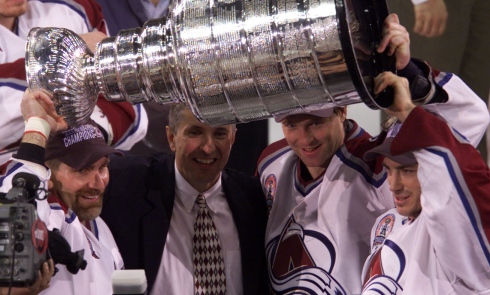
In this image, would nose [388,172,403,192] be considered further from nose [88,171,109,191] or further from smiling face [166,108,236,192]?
nose [88,171,109,191]

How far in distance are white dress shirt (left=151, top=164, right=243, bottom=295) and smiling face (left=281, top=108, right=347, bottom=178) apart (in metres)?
0.26

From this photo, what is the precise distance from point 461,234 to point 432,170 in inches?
5.1

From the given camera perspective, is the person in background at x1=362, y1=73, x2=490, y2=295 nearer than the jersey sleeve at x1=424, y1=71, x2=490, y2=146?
Yes

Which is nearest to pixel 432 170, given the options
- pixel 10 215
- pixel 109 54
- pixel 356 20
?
pixel 356 20

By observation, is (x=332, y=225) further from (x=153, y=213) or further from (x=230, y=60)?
(x=230, y=60)

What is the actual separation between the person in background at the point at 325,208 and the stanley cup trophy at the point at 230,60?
0.45 m

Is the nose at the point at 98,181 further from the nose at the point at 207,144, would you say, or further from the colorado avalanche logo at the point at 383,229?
the colorado avalanche logo at the point at 383,229

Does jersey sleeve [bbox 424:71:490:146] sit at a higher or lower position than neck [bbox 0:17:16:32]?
lower

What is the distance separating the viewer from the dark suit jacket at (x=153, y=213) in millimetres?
2346

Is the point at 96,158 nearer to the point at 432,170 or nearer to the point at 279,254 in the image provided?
the point at 279,254

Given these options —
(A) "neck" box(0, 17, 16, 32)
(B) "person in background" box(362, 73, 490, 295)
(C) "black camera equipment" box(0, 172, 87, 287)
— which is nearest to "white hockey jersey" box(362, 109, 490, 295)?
(B) "person in background" box(362, 73, 490, 295)

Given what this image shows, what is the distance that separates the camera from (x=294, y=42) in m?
1.65

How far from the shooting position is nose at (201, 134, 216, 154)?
7.79 feet

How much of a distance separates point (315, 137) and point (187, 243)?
408 millimetres
